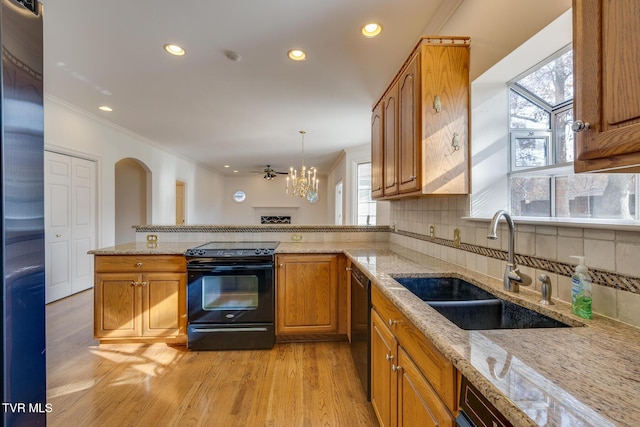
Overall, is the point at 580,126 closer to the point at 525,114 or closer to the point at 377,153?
the point at 525,114

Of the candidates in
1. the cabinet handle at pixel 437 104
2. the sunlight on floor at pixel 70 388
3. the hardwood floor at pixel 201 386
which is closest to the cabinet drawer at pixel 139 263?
the hardwood floor at pixel 201 386

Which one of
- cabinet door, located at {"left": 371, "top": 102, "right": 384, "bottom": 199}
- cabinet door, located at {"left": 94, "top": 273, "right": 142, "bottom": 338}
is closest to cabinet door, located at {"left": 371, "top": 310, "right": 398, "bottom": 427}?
cabinet door, located at {"left": 371, "top": 102, "right": 384, "bottom": 199}

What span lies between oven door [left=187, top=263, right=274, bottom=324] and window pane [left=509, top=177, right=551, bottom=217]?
1896 mm

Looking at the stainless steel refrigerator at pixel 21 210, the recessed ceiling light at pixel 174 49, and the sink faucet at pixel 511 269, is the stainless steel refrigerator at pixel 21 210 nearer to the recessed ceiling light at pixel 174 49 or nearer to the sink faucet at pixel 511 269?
the sink faucet at pixel 511 269

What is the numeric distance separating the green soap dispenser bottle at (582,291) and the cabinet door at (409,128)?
83 cm

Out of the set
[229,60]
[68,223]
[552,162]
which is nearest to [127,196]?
[68,223]

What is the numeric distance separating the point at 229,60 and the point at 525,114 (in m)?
2.41

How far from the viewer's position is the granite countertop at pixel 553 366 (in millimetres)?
502

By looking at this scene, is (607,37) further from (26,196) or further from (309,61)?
(309,61)

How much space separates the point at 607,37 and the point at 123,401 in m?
2.87

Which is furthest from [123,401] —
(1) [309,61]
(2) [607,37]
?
(1) [309,61]

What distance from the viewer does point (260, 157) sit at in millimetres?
7113

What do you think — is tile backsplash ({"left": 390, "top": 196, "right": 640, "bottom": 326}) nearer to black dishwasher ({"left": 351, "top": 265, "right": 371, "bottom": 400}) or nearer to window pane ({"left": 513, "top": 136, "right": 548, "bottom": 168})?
window pane ({"left": 513, "top": 136, "right": 548, "bottom": 168})

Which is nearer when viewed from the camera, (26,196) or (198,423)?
(26,196)
